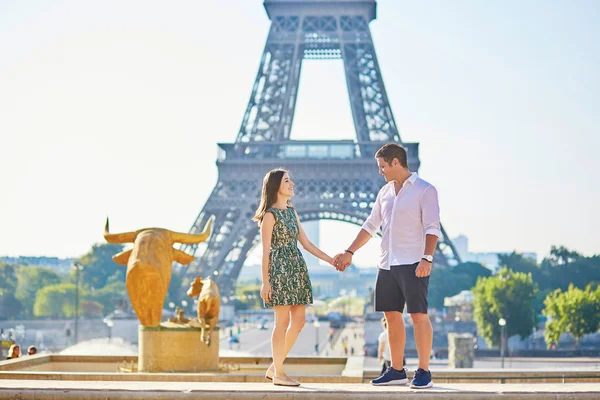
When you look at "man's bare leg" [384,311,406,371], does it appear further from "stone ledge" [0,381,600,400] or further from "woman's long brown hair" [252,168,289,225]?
"woman's long brown hair" [252,168,289,225]

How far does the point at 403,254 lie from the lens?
35.4ft

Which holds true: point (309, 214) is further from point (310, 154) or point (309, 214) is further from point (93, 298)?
point (93, 298)

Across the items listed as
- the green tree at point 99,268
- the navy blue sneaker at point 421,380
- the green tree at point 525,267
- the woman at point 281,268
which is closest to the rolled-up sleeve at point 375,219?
the woman at point 281,268

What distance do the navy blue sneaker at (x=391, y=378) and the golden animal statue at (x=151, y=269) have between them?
7766mm

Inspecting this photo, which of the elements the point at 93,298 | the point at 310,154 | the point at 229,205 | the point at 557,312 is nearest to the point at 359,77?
the point at 310,154

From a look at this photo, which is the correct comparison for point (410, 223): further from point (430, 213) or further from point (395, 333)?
point (395, 333)

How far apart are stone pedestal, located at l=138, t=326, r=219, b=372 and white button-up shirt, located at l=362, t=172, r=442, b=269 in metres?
7.38

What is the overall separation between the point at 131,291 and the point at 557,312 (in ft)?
171

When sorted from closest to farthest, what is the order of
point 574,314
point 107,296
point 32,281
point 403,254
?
point 403,254, point 574,314, point 107,296, point 32,281

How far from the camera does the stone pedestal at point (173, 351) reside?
1767cm

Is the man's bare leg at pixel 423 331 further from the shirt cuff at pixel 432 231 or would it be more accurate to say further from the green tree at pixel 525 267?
the green tree at pixel 525 267

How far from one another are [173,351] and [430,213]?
A: 310 inches

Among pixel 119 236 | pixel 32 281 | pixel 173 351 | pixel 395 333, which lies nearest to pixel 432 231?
pixel 395 333

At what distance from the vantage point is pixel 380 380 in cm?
1049
